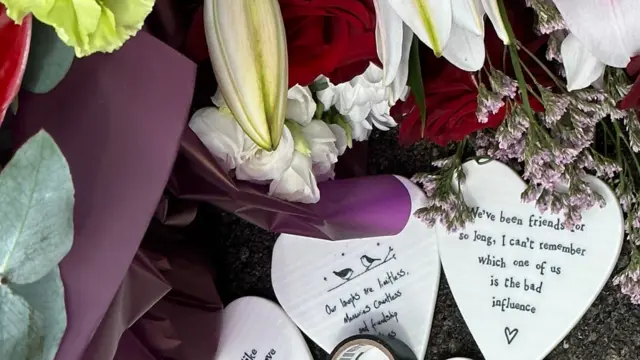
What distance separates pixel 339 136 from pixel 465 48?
0.79 feet

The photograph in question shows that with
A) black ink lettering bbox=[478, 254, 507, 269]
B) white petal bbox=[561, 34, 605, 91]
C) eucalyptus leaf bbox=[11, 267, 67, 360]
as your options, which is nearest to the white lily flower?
white petal bbox=[561, 34, 605, 91]

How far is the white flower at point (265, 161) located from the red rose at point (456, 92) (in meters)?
0.11

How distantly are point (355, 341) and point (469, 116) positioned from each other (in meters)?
0.27

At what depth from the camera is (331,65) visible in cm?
56

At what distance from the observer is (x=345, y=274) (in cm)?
85

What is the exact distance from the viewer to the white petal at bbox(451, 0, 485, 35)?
1.48ft

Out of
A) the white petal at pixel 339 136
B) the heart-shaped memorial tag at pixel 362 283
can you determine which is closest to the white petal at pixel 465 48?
the white petal at pixel 339 136

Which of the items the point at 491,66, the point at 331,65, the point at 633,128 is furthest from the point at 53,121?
the point at 633,128

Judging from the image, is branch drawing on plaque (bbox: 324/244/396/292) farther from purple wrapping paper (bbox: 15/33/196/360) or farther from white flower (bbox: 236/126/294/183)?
purple wrapping paper (bbox: 15/33/196/360)

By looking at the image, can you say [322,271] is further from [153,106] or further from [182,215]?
[153,106]

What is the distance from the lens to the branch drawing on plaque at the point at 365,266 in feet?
2.75

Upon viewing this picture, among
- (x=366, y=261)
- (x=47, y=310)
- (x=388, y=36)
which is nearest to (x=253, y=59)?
(x=388, y=36)

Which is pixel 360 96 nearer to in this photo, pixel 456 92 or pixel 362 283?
pixel 456 92

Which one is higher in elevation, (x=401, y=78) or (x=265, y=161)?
(x=401, y=78)
